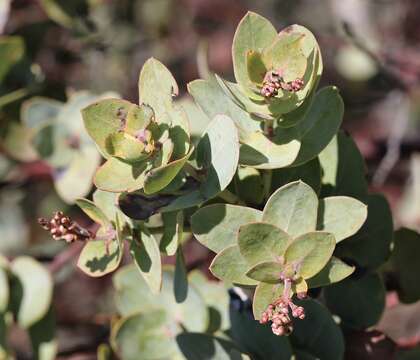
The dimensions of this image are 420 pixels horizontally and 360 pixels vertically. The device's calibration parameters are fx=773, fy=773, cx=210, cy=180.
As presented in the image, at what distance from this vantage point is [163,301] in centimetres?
96

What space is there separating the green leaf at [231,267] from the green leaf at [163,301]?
0.22 m

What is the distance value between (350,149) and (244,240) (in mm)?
215

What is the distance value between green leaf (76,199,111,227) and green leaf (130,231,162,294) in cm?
3

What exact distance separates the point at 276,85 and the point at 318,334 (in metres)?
0.28

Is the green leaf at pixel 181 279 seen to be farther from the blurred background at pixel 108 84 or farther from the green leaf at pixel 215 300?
the blurred background at pixel 108 84

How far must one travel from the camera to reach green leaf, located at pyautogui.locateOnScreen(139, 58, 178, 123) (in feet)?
2.30

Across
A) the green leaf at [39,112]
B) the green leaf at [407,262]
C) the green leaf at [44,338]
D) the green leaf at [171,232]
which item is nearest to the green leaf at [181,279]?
the green leaf at [171,232]

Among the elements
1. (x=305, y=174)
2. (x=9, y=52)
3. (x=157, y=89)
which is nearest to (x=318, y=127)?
(x=305, y=174)

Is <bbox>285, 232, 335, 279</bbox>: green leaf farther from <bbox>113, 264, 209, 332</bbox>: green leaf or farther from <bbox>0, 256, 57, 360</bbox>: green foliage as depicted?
<bbox>0, 256, 57, 360</bbox>: green foliage

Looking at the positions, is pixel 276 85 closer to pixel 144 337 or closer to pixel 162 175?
pixel 162 175

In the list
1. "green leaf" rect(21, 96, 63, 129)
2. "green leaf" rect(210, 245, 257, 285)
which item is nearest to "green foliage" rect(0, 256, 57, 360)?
"green leaf" rect(21, 96, 63, 129)

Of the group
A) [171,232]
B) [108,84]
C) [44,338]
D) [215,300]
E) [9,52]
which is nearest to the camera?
[171,232]

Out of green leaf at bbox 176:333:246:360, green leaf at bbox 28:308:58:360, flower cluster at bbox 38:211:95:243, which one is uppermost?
flower cluster at bbox 38:211:95:243

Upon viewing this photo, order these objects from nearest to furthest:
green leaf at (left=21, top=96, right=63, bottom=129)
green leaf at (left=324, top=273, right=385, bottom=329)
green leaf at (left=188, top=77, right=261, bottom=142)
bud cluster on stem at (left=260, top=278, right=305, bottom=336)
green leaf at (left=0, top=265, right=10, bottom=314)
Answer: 1. bud cluster on stem at (left=260, top=278, right=305, bottom=336)
2. green leaf at (left=188, top=77, right=261, bottom=142)
3. green leaf at (left=324, top=273, right=385, bottom=329)
4. green leaf at (left=0, top=265, right=10, bottom=314)
5. green leaf at (left=21, top=96, right=63, bottom=129)
